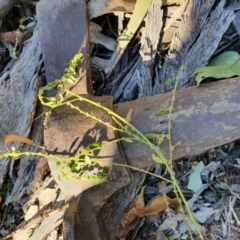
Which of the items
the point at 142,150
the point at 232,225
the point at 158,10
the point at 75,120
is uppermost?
the point at 158,10

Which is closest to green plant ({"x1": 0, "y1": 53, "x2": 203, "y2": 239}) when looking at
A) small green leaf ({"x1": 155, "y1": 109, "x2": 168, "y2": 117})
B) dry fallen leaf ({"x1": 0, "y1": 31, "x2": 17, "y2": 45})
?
small green leaf ({"x1": 155, "y1": 109, "x2": 168, "y2": 117})

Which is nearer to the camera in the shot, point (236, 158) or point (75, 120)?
point (75, 120)

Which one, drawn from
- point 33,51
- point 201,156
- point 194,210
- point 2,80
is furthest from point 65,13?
point 194,210

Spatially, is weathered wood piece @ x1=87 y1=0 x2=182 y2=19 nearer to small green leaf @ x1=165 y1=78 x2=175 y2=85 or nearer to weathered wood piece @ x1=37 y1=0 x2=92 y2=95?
weathered wood piece @ x1=37 y1=0 x2=92 y2=95

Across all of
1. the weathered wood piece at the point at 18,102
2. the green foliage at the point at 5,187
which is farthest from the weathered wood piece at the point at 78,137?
the green foliage at the point at 5,187

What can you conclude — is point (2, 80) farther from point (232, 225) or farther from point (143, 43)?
point (232, 225)

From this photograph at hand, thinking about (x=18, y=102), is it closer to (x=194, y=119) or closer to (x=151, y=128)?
(x=151, y=128)
